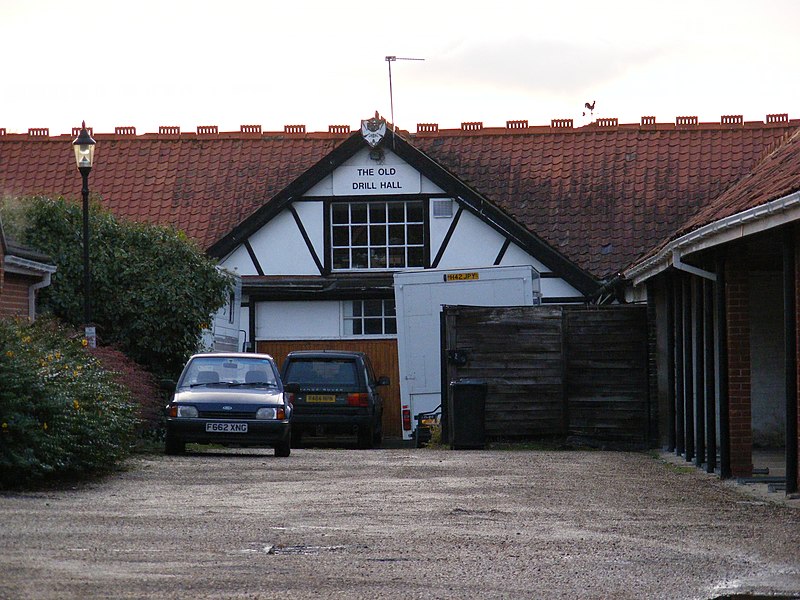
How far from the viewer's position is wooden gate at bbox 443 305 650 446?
22.4 metres

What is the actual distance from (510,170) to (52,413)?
21.6 metres

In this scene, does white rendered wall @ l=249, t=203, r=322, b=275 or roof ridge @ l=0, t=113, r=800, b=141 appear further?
roof ridge @ l=0, t=113, r=800, b=141

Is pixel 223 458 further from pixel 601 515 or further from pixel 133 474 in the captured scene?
pixel 601 515

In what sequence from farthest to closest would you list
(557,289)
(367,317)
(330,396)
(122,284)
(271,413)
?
(367,317), (557,289), (122,284), (330,396), (271,413)

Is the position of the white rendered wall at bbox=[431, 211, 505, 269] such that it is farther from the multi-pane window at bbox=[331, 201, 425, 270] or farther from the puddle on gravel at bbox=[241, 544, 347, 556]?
the puddle on gravel at bbox=[241, 544, 347, 556]

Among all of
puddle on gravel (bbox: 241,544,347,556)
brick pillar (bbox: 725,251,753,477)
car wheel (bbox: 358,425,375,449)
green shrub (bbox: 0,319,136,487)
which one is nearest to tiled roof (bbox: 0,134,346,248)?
car wheel (bbox: 358,425,375,449)

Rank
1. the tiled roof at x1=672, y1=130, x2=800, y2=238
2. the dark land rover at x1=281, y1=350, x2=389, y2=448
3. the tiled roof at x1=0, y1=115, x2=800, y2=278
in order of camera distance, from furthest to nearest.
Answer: the tiled roof at x1=0, y1=115, x2=800, y2=278
the dark land rover at x1=281, y1=350, x2=389, y2=448
the tiled roof at x1=672, y1=130, x2=800, y2=238

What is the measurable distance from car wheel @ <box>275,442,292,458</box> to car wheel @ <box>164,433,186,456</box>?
47.9 inches

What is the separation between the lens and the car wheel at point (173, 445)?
1873 centimetres

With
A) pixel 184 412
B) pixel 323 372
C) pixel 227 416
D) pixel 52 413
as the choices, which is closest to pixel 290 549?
pixel 52 413

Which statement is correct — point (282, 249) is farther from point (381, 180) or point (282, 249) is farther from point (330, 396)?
point (330, 396)

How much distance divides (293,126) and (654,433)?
1632cm

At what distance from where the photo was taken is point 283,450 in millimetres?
19062

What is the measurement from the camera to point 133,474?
49.7 ft
